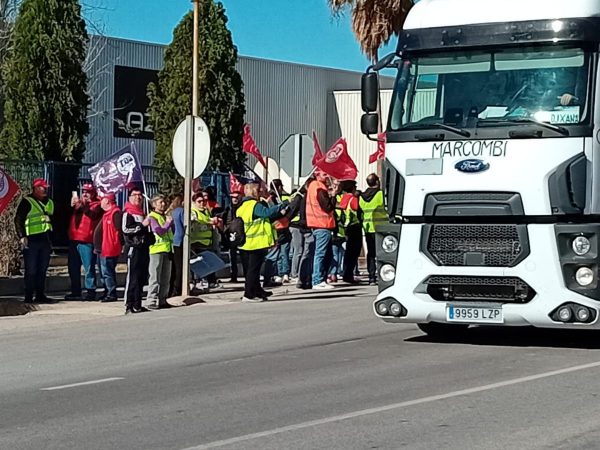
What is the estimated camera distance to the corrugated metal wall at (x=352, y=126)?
42.6 meters

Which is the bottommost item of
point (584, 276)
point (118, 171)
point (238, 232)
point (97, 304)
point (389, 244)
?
point (97, 304)

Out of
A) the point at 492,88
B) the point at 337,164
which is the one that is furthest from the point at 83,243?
the point at 492,88

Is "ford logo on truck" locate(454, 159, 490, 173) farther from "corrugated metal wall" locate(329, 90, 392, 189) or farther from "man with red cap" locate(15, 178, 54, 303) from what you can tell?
"corrugated metal wall" locate(329, 90, 392, 189)

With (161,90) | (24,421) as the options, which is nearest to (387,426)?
(24,421)

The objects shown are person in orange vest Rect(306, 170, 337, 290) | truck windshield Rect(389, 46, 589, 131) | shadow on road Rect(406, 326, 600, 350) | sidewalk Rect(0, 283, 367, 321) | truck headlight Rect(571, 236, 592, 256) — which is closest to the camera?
truck headlight Rect(571, 236, 592, 256)

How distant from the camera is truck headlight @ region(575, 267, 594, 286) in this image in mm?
12555

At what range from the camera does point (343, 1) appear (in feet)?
115

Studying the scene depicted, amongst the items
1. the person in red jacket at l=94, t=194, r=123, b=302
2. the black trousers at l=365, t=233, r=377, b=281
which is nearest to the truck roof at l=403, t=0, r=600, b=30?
the person in red jacket at l=94, t=194, r=123, b=302

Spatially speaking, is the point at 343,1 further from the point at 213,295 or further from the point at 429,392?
the point at 429,392

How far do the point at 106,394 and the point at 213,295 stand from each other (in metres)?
9.84

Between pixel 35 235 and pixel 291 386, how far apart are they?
30.3 ft

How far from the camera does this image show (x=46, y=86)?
27.4m

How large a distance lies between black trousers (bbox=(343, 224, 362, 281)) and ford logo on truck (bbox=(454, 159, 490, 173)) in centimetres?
1045

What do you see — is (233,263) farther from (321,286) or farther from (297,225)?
(321,286)
